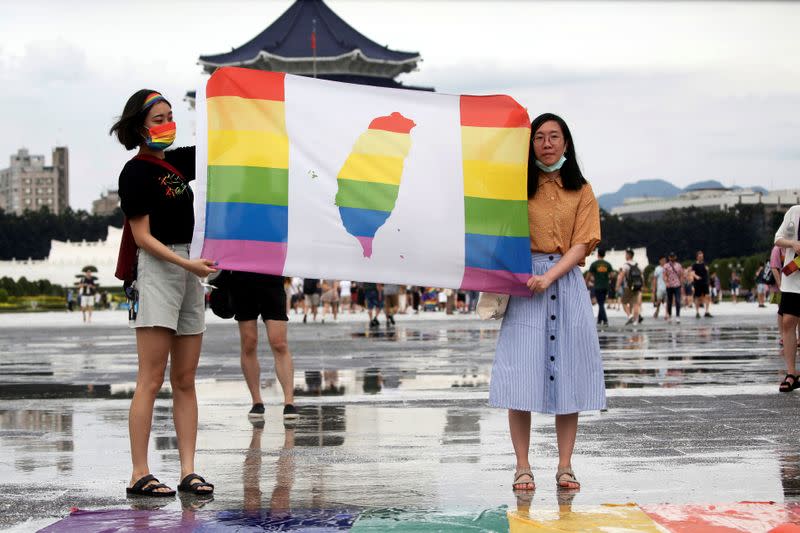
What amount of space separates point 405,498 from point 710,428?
3.08 meters

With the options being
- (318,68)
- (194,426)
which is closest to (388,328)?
(194,426)

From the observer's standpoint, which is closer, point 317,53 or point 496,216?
point 496,216

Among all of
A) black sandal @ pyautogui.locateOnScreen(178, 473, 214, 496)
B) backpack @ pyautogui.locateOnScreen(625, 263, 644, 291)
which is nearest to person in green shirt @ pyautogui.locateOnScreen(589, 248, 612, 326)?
backpack @ pyautogui.locateOnScreen(625, 263, 644, 291)

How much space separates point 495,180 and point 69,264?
9488 cm

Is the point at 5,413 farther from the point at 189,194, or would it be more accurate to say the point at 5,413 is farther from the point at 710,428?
the point at 710,428

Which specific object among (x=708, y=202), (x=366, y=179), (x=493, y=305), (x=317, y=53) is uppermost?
(x=317, y=53)

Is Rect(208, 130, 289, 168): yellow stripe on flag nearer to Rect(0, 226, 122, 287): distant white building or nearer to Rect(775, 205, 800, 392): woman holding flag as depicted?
Rect(775, 205, 800, 392): woman holding flag

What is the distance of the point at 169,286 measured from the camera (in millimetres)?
6363

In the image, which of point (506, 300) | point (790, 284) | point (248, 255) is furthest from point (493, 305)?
point (790, 284)

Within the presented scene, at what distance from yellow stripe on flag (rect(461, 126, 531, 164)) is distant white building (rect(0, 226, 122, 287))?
89.5 metres

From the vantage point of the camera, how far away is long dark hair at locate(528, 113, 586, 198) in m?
6.50

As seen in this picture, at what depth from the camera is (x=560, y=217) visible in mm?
6492

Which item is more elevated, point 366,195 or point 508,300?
point 366,195

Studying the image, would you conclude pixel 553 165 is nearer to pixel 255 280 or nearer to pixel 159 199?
pixel 159 199
